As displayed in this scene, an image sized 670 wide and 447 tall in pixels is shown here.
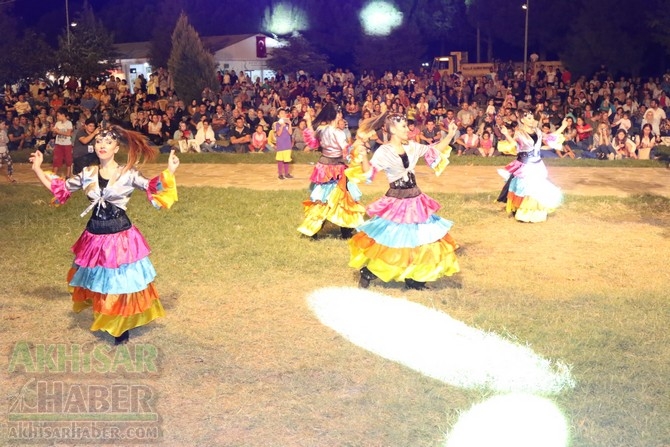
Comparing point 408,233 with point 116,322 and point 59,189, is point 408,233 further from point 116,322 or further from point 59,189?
point 59,189

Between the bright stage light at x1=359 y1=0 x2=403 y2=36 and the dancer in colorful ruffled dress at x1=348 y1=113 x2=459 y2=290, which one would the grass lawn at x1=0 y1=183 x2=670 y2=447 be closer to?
the dancer in colorful ruffled dress at x1=348 y1=113 x2=459 y2=290

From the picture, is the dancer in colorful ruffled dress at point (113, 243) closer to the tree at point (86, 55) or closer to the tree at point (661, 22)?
the tree at point (86, 55)

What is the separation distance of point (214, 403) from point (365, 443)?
1.26 meters

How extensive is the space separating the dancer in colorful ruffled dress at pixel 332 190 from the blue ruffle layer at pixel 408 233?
2342 millimetres

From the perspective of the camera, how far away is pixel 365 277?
8.82 m

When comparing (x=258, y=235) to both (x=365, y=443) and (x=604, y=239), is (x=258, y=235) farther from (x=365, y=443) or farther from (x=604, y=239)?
(x=365, y=443)

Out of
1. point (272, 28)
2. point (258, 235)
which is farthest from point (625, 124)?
point (272, 28)

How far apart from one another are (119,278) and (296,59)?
3741 cm

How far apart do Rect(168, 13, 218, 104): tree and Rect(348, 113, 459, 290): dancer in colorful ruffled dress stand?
68.4 feet

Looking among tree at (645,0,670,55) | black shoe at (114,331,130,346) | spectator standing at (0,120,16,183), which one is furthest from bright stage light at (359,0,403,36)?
black shoe at (114,331,130,346)

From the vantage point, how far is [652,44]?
116ft

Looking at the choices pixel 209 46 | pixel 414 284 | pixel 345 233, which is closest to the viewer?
pixel 414 284

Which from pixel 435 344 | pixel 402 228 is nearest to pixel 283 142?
pixel 402 228

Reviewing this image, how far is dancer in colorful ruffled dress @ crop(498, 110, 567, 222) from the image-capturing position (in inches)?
477
